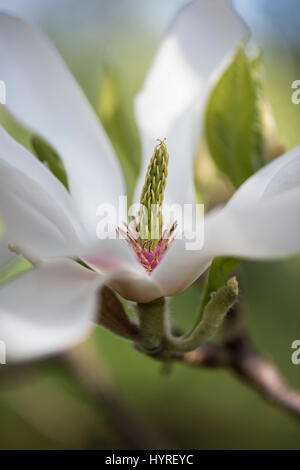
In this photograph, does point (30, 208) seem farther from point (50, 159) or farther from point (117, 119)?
point (117, 119)

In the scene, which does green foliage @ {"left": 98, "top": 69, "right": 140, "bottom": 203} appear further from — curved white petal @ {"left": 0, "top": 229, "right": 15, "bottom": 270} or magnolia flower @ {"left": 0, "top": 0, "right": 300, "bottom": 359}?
curved white petal @ {"left": 0, "top": 229, "right": 15, "bottom": 270}

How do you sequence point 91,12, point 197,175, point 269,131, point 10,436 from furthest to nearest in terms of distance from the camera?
1. point 91,12
2. point 10,436
3. point 197,175
4. point 269,131

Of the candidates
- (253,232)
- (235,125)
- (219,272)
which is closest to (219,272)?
(219,272)

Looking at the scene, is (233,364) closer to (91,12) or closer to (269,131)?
(269,131)

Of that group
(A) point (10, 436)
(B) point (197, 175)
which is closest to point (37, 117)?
(B) point (197, 175)

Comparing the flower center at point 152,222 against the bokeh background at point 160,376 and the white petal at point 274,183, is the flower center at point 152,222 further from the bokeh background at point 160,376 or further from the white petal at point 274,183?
the bokeh background at point 160,376

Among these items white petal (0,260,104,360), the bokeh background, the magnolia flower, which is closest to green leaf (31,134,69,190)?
the magnolia flower

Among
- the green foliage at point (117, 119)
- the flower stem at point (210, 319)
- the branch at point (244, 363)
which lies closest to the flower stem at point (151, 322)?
the flower stem at point (210, 319)
